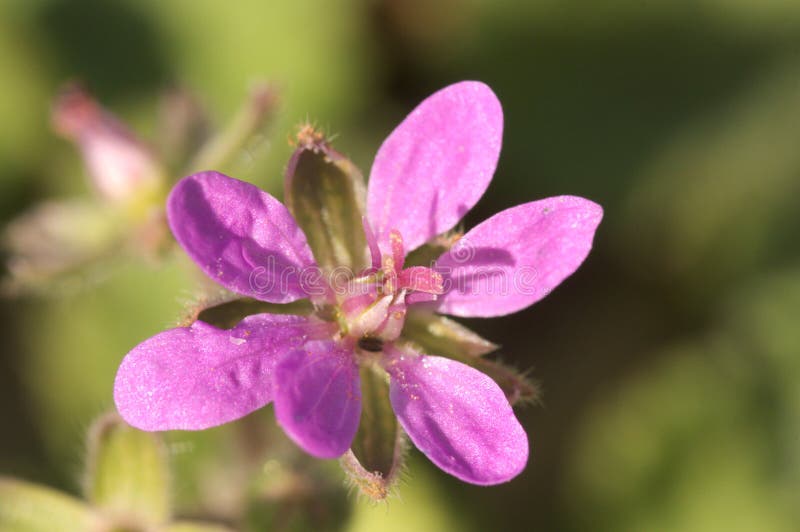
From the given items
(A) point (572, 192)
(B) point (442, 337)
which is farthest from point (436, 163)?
(A) point (572, 192)

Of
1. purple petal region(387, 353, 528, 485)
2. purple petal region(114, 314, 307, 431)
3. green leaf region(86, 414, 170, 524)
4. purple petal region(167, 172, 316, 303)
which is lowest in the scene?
green leaf region(86, 414, 170, 524)

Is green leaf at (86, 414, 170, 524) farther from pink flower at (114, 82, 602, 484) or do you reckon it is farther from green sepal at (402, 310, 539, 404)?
green sepal at (402, 310, 539, 404)

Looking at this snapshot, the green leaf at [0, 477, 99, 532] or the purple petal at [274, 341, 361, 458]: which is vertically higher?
the purple petal at [274, 341, 361, 458]

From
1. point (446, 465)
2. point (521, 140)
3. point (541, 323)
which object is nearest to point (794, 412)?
point (541, 323)

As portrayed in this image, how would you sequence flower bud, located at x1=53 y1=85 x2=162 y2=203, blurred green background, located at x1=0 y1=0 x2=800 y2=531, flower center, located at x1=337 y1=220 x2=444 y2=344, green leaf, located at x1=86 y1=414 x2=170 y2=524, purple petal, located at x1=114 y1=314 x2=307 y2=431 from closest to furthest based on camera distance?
purple petal, located at x1=114 y1=314 x2=307 y2=431
flower center, located at x1=337 y1=220 x2=444 y2=344
green leaf, located at x1=86 y1=414 x2=170 y2=524
flower bud, located at x1=53 y1=85 x2=162 y2=203
blurred green background, located at x1=0 y1=0 x2=800 y2=531

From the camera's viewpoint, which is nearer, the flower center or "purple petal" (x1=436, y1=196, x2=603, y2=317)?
"purple petal" (x1=436, y1=196, x2=603, y2=317)

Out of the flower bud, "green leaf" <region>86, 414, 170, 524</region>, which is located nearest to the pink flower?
"green leaf" <region>86, 414, 170, 524</region>
